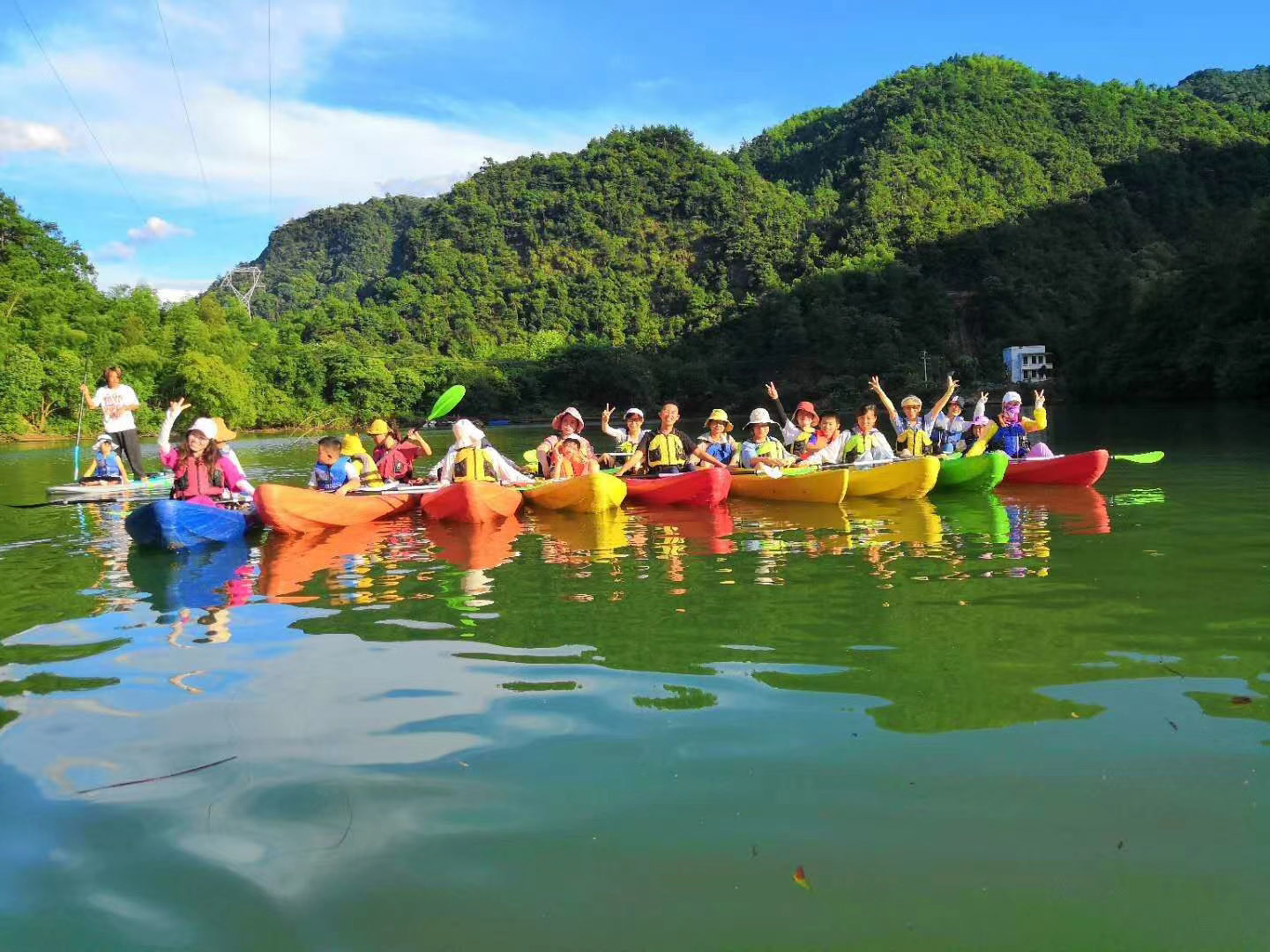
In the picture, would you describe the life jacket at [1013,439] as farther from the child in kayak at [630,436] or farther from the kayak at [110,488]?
the kayak at [110,488]

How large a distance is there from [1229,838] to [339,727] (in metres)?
2.97

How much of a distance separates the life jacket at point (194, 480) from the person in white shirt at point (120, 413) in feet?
15.5

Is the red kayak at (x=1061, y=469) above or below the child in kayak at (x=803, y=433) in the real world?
below

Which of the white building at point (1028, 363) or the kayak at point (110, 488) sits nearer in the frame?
the kayak at point (110, 488)

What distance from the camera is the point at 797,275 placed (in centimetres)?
7869

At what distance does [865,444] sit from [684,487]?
2.58 metres

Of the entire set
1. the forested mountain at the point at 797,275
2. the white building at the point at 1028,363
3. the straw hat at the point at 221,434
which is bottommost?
the straw hat at the point at 221,434

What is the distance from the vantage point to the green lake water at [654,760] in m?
2.45

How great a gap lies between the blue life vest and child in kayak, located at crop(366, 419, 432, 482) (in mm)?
861

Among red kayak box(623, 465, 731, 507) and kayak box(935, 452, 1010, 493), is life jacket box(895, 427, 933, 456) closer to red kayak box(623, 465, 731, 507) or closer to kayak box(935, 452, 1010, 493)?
kayak box(935, 452, 1010, 493)

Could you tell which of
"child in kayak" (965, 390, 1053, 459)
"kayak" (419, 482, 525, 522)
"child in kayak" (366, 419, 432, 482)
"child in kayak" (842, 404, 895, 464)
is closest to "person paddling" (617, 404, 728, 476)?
"child in kayak" (842, 404, 895, 464)

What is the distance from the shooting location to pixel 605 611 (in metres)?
5.64

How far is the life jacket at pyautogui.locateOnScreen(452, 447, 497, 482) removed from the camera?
10.5 m

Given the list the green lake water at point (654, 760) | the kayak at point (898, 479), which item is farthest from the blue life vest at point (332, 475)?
the kayak at point (898, 479)
